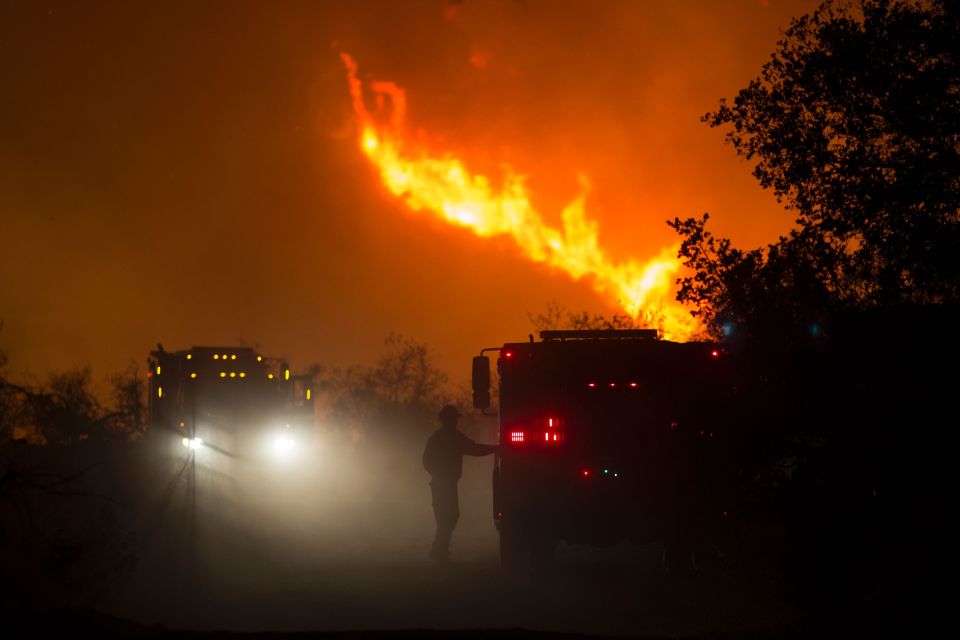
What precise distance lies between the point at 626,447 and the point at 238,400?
2020 centimetres

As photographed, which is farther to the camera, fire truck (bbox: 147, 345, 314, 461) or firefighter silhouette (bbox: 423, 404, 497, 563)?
fire truck (bbox: 147, 345, 314, 461)

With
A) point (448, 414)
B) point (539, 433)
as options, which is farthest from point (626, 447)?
point (448, 414)

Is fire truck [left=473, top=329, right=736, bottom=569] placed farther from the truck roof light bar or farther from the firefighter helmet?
the firefighter helmet

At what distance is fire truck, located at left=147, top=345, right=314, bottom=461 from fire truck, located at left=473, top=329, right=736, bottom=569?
1772 cm

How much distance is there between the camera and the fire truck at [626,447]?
14.1 meters

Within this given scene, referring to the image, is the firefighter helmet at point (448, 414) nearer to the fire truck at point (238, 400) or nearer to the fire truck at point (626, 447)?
the fire truck at point (626, 447)

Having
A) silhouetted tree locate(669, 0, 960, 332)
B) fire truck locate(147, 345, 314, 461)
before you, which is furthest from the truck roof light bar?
fire truck locate(147, 345, 314, 461)

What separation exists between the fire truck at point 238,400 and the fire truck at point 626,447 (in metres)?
17.7

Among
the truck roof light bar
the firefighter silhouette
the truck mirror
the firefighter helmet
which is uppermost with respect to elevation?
the truck roof light bar

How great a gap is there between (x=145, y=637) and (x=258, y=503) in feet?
69.7

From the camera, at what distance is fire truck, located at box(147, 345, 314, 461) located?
31.5 meters

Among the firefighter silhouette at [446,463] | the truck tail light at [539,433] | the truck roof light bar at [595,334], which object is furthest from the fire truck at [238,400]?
the truck tail light at [539,433]

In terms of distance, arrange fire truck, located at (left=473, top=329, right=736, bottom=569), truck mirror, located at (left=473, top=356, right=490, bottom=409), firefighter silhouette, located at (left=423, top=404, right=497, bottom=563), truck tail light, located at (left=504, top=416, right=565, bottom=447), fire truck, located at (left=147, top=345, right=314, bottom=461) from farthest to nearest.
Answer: fire truck, located at (left=147, top=345, right=314, bottom=461) < firefighter silhouette, located at (left=423, top=404, right=497, bottom=563) < truck mirror, located at (left=473, top=356, right=490, bottom=409) < truck tail light, located at (left=504, top=416, right=565, bottom=447) < fire truck, located at (left=473, top=329, right=736, bottom=569)

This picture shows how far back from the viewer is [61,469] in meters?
24.8
